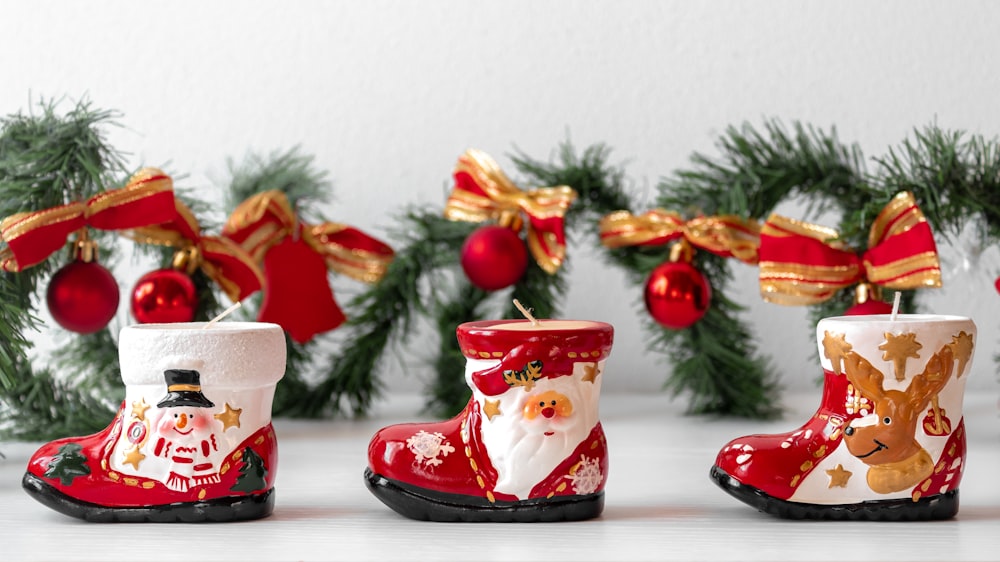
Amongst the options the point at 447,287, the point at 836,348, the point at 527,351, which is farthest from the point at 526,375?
the point at 447,287

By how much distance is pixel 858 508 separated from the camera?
0.65 m

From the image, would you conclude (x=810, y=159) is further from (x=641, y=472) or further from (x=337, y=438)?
(x=337, y=438)

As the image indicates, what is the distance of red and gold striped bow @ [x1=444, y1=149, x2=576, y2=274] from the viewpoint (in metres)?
1.04

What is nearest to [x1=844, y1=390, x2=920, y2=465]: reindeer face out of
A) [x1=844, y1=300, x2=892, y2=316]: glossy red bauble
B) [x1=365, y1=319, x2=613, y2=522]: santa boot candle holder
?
[x1=365, y1=319, x2=613, y2=522]: santa boot candle holder

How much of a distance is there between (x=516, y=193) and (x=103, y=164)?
1.17ft

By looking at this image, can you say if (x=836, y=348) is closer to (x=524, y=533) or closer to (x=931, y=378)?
(x=931, y=378)

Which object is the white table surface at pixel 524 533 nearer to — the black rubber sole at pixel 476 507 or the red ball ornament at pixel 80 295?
the black rubber sole at pixel 476 507

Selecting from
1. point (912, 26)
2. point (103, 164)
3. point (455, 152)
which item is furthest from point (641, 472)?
point (912, 26)

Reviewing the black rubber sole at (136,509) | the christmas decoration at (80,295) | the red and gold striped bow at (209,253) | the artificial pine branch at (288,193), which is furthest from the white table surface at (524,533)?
the artificial pine branch at (288,193)

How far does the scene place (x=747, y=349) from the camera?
1.17 m

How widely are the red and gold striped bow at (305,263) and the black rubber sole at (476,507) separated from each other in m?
0.47

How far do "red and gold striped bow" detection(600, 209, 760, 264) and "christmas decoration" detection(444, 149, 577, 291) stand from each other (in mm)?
50

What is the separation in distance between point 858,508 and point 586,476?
15cm

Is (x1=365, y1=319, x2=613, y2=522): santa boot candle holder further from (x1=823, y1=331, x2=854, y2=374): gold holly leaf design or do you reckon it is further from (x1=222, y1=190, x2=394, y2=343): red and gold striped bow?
(x1=222, y1=190, x2=394, y2=343): red and gold striped bow
